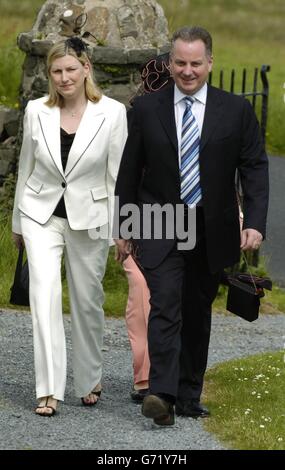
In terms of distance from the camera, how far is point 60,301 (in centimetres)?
852

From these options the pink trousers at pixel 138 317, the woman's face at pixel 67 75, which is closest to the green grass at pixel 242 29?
the pink trousers at pixel 138 317

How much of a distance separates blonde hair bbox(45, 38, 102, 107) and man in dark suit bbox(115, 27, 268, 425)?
49 cm

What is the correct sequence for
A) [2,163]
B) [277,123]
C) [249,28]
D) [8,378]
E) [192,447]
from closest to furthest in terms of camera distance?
[192,447] → [8,378] → [2,163] → [277,123] → [249,28]

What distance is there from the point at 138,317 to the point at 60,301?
0.57m

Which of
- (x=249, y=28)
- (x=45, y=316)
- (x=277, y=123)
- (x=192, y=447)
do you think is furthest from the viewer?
(x=249, y=28)

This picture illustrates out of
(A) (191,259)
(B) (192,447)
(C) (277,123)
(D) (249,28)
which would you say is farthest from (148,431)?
(D) (249,28)

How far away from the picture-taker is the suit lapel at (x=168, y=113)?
8.02 m

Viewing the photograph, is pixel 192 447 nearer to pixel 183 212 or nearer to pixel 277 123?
pixel 183 212

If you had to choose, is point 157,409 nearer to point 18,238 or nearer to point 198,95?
point 18,238

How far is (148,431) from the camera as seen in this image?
8023 millimetres

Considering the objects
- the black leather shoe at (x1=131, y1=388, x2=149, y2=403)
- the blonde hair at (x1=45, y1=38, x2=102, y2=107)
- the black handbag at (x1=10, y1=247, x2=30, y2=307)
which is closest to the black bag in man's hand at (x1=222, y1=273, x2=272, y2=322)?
the black leather shoe at (x1=131, y1=388, x2=149, y2=403)

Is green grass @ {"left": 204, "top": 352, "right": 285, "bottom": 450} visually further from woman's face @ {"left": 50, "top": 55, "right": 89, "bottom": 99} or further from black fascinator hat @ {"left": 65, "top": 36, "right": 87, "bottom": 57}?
black fascinator hat @ {"left": 65, "top": 36, "right": 87, "bottom": 57}

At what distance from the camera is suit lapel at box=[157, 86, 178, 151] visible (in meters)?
8.02

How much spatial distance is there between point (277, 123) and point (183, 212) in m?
13.7
